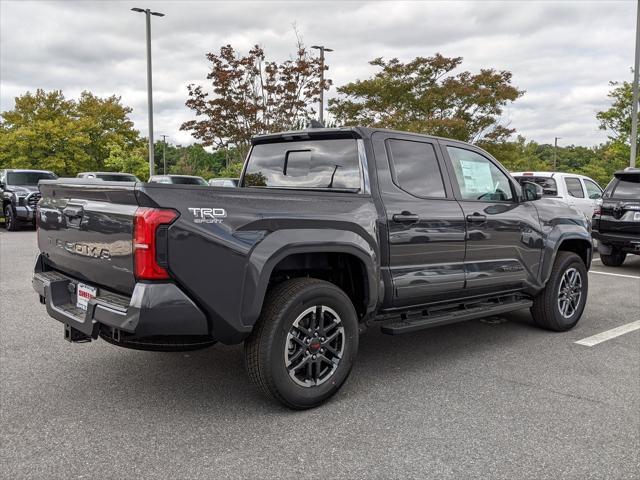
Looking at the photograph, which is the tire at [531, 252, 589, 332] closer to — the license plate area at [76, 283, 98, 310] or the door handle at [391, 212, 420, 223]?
the door handle at [391, 212, 420, 223]

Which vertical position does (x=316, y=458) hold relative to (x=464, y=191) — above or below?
below

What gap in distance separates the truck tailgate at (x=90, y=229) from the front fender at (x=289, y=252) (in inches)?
26.6

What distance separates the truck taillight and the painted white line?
13.6 ft

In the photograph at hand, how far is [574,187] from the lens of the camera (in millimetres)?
13023

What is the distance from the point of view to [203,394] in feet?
12.9

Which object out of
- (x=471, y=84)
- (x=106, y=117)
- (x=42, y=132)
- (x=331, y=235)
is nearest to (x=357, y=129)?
(x=331, y=235)

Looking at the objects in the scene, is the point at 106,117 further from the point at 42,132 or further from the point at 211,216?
the point at 211,216

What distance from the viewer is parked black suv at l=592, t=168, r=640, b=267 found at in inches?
374

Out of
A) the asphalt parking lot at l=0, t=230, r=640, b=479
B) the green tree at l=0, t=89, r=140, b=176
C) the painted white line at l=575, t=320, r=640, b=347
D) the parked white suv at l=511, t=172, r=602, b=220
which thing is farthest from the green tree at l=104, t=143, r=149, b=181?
the painted white line at l=575, t=320, r=640, b=347

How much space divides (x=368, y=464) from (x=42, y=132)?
34.4m

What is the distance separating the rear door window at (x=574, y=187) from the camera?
12.9 meters

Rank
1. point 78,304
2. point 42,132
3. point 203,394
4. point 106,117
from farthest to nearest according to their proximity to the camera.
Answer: point 106,117 < point 42,132 < point 203,394 < point 78,304

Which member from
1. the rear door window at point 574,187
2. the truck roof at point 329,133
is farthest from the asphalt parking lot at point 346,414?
the rear door window at point 574,187

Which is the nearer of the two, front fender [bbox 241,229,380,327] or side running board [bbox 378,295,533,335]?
front fender [bbox 241,229,380,327]
